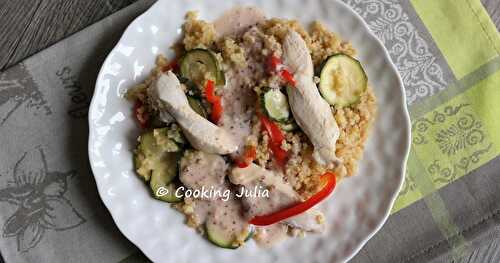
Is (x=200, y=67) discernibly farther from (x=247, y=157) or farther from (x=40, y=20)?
(x=40, y=20)

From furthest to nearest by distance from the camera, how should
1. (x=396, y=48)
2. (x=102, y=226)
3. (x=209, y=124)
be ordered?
(x=396, y=48) < (x=102, y=226) < (x=209, y=124)

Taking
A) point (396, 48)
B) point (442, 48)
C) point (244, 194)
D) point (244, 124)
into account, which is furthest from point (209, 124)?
point (442, 48)

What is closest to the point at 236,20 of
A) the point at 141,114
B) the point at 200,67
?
the point at 200,67

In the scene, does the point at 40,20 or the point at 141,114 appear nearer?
the point at 141,114

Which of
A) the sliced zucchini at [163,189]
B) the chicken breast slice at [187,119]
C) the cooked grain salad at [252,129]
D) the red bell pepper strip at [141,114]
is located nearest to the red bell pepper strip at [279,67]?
the cooked grain salad at [252,129]

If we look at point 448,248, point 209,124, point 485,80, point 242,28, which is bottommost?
point 448,248

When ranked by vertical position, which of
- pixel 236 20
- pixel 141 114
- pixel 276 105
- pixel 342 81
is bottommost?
pixel 342 81

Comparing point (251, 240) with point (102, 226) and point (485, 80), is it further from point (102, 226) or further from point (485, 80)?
point (485, 80)
